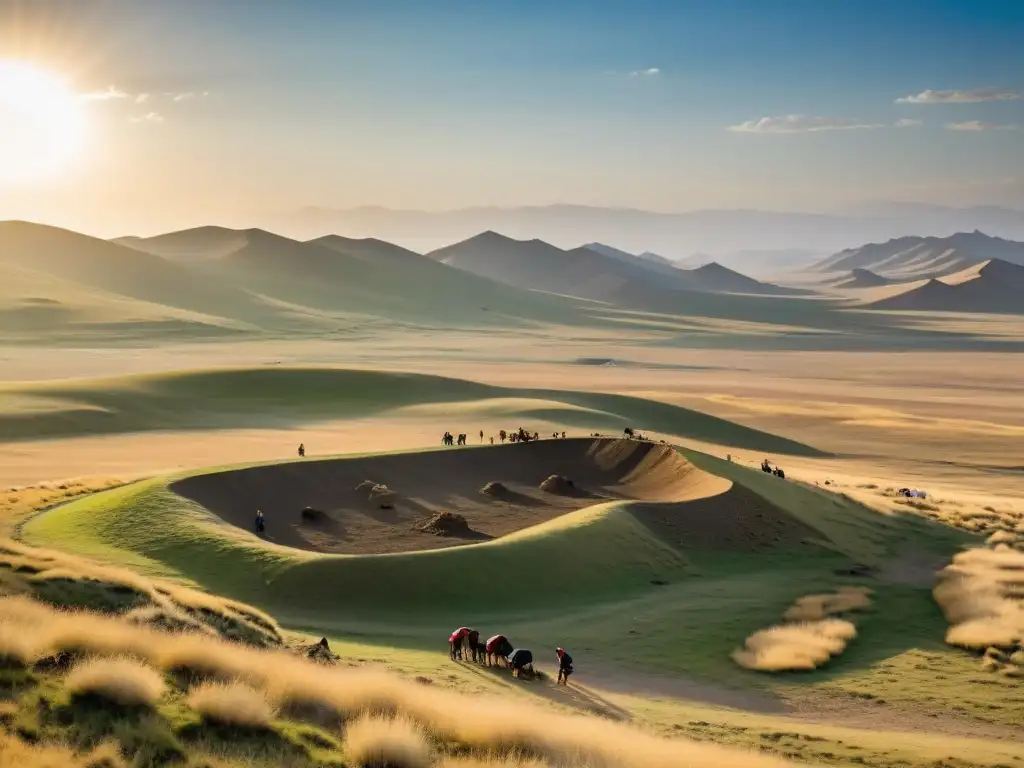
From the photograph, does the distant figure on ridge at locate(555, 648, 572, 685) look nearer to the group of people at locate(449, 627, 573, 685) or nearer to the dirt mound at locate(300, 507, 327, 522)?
the group of people at locate(449, 627, 573, 685)

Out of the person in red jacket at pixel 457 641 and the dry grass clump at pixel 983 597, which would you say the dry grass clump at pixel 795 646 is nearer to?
the dry grass clump at pixel 983 597

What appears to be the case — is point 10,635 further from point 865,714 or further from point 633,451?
point 633,451

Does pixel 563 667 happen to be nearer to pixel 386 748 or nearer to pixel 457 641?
pixel 457 641

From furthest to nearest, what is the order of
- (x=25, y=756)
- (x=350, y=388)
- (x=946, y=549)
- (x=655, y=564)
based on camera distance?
(x=350, y=388) → (x=946, y=549) → (x=655, y=564) → (x=25, y=756)

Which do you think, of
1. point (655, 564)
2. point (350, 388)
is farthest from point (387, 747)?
point (350, 388)

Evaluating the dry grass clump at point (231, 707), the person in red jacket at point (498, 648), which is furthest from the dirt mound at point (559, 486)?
the dry grass clump at point (231, 707)

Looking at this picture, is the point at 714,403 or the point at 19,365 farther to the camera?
the point at 19,365

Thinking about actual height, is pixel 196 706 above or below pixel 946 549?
above
